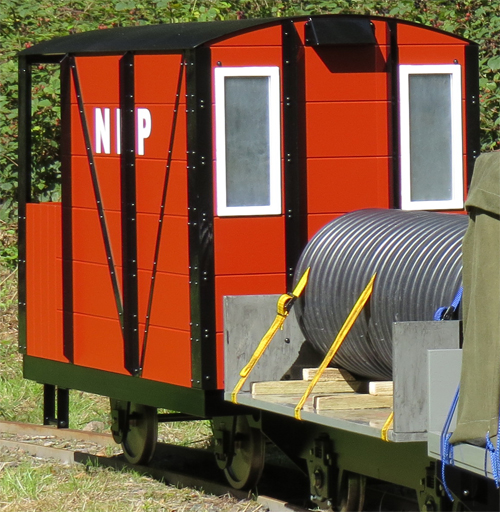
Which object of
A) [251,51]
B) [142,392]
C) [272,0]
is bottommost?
[142,392]

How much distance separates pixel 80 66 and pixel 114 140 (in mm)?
704

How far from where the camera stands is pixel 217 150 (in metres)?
7.83

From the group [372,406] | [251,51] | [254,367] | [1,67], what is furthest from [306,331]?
[1,67]

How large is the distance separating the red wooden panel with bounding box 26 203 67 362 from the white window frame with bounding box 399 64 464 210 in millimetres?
2525

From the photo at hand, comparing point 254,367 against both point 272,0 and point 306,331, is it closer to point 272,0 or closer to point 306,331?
point 306,331

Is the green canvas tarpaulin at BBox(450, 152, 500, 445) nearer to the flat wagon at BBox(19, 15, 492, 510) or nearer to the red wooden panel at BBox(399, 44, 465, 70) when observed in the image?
the flat wagon at BBox(19, 15, 492, 510)

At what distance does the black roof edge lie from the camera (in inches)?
310

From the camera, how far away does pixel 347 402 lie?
6.68 meters

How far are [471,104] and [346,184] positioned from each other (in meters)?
0.99

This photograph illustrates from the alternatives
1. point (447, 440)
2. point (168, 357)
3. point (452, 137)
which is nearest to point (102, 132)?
point (168, 357)

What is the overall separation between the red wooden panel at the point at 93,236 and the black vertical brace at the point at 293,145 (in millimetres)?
1236

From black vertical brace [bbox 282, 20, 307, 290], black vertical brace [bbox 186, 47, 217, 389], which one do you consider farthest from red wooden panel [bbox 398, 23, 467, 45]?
black vertical brace [bbox 186, 47, 217, 389]

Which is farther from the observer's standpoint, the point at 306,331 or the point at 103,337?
the point at 103,337

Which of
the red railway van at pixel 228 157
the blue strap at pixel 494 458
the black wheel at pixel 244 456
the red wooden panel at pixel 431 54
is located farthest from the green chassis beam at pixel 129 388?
the blue strap at pixel 494 458
